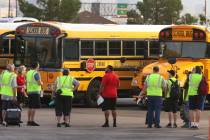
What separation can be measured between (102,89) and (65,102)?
1118 mm

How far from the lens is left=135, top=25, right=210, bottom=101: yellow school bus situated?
24.1 metres

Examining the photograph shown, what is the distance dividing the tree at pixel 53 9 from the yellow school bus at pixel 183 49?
143ft

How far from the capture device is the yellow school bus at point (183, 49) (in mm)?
24094

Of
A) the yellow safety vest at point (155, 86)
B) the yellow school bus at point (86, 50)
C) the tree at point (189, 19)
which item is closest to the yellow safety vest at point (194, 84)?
the yellow safety vest at point (155, 86)

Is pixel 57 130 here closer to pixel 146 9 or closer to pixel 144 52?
pixel 144 52

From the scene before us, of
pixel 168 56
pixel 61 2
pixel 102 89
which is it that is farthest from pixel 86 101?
pixel 61 2

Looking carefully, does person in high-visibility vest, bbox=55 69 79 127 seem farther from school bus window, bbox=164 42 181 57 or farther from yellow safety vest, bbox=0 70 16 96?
school bus window, bbox=164 42 181 57

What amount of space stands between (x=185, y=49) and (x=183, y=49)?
0.08m

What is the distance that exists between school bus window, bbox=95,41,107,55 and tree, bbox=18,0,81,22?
42.9m

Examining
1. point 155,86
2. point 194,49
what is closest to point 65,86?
point 155,86

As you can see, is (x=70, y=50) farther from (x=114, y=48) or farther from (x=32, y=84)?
(x=32, y=84)

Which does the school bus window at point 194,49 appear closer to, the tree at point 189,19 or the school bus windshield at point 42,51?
the school bus windshield at point 42,51

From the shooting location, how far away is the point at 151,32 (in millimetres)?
26406

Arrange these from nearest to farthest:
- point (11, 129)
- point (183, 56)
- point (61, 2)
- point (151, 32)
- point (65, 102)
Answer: point (11, 129) → point (65, 102) → point (183, 56) → point (151, 32) → point (61, 2)
